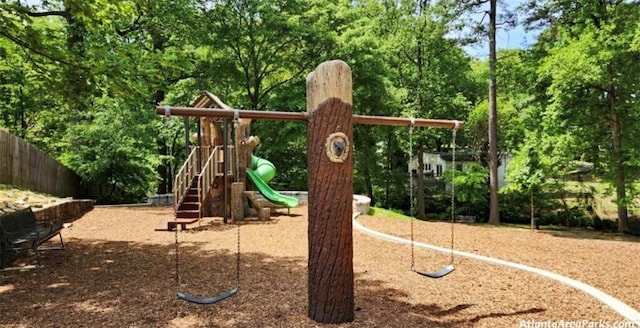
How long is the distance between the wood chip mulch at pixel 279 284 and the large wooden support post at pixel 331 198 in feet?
0.75

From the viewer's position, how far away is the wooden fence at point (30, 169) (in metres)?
10.9

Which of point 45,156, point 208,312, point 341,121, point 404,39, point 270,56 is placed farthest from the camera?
point 404,39

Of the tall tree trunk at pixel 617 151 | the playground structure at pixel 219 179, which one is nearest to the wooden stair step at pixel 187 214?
the playground structure at pixel 219 179

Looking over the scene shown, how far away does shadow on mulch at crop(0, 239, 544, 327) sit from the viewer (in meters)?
4.12

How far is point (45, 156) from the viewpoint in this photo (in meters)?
13.1

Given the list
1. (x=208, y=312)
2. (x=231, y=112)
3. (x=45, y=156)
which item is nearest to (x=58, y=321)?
(x=208, y=312)

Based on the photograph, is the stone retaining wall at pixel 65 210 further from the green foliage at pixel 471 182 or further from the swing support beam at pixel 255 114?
the green foliage at pixel 471 182

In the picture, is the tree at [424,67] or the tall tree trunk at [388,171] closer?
the tree at [424,67]

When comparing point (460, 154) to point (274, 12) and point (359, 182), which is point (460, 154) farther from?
point (274, 12)

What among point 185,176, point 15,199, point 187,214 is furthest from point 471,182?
point 15,199

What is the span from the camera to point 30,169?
39.5ft

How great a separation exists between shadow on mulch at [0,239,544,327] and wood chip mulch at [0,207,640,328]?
1cm

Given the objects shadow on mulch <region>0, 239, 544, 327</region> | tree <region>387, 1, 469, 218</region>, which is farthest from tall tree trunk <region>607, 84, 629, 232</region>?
shadow on mulch <region>0, 239, 544, 327</region>

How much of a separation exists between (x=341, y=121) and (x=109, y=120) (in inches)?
533
